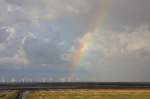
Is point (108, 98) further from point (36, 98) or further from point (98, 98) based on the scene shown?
point (36, 98)

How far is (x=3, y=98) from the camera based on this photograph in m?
107

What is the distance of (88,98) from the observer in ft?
344

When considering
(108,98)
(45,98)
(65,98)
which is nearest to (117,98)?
(108,98)

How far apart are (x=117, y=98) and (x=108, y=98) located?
310 cm

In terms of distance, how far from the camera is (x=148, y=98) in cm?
10294

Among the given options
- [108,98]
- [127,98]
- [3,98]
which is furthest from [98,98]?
[3,98]

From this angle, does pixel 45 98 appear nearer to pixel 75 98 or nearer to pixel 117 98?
pixel 75 98

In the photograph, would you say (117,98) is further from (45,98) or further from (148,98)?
(45,98)

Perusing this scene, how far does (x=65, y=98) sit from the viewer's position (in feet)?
340

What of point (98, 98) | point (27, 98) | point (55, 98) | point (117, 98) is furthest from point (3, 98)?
point (117, 98)

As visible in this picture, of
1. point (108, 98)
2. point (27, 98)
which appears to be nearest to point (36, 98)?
point (27, 98)

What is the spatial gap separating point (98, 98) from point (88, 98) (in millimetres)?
3525

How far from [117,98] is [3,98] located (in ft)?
133

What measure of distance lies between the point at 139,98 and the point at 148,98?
3.16 meters
